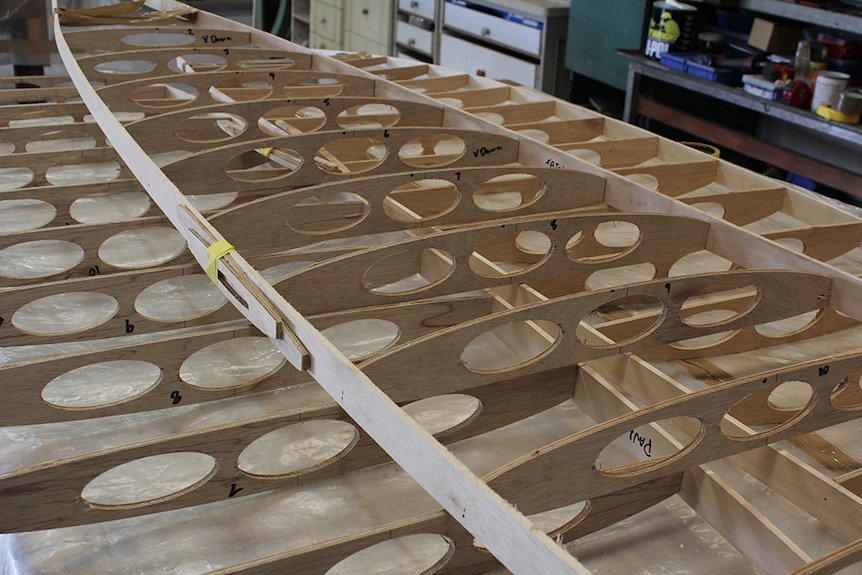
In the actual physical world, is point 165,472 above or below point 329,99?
below

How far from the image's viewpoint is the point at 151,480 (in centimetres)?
203

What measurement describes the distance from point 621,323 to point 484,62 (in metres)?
5.56

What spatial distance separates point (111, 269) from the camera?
2934mm

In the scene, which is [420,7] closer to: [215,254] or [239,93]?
[239,93]

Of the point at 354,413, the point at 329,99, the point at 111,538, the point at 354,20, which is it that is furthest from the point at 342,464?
the point at 354,20

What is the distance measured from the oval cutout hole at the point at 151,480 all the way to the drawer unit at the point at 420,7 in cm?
→ 690

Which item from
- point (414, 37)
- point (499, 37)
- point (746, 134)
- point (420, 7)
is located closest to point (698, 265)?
point (746, 134)

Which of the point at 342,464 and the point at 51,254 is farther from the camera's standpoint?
the point at 51,254

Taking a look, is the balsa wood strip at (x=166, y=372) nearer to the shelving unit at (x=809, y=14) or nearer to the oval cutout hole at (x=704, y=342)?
the oval cutout hole at (x=704, y=342)

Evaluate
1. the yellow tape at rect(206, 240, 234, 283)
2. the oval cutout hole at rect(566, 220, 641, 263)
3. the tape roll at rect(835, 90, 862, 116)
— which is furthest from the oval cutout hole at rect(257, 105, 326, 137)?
the tape roll at rect(835, 90, 862, 116)

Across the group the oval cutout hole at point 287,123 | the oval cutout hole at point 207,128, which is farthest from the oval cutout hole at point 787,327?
the oval cutout hole at point 207,128

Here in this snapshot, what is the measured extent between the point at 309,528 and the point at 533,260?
5.02ft

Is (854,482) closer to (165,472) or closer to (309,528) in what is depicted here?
(309,528)

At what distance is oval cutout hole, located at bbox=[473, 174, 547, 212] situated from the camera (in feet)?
11.6
